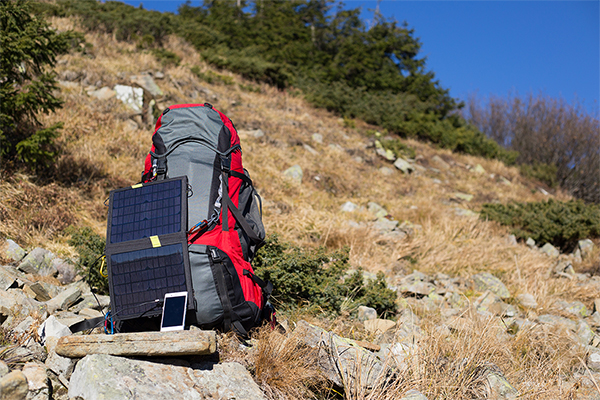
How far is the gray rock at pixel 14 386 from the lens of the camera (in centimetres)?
184

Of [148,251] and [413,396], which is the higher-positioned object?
[148,251]

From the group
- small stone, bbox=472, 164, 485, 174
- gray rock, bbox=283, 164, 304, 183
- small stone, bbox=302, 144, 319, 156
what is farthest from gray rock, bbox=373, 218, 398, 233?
small stone, bbox=472, 164, 485, 174

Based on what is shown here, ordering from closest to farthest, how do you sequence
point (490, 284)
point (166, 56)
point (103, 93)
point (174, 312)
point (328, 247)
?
1. point (174, 312)
2. point (490, 284)
3. point (328, 247)
4. point (103, 93)
5. point (166, 56)

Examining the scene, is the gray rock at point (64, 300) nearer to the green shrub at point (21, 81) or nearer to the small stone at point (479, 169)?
the green shrub at point (21, 81)

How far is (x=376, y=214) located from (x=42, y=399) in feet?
19.6

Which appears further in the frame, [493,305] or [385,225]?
[385,225]

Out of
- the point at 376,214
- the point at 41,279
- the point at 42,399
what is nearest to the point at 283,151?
the point at 376,214

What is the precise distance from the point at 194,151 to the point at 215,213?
0.49 meters

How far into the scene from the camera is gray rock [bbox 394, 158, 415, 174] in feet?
35.3

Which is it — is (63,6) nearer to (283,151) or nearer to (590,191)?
(283,151)

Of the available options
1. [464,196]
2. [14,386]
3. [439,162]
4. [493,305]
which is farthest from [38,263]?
[439,162]

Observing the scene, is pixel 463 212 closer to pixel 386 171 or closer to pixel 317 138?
pixel 386 171

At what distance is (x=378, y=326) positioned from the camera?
354cm

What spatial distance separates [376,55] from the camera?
16.4 metres
